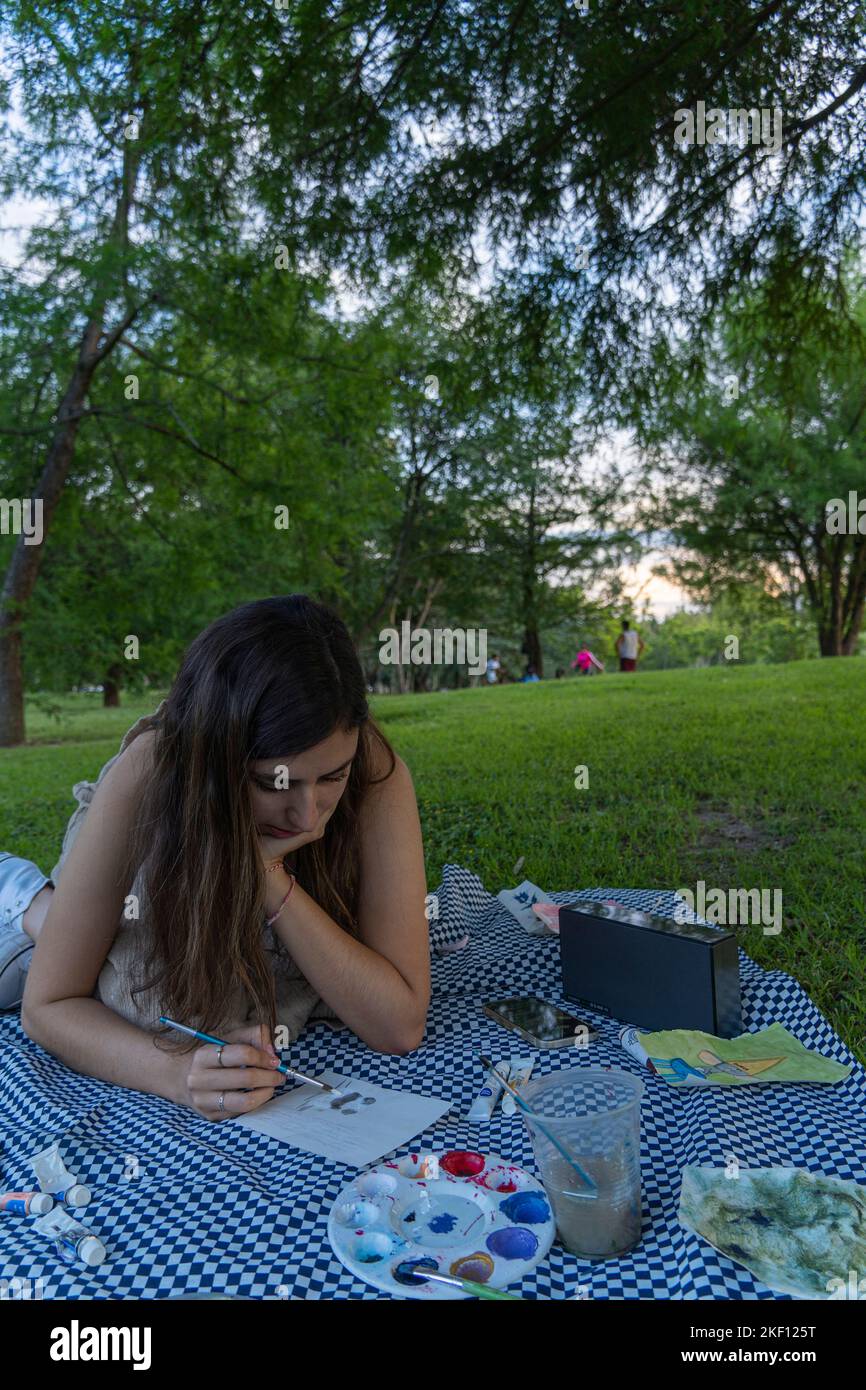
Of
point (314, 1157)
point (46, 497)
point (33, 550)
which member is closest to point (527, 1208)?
point (314, 1157)

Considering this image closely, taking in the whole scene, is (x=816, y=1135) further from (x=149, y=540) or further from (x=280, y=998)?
(x=149, y=540)

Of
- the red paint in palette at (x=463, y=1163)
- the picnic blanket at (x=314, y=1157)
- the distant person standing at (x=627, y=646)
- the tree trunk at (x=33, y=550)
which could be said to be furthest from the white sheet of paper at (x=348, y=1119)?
the distant person standing at (x=627, y=646)

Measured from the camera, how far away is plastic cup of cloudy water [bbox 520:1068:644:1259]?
143 centimetres

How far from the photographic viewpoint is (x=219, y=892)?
81.4 inches

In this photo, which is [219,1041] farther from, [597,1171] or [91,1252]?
[597,1171]

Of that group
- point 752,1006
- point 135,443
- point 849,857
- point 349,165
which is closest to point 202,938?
point 752,1006

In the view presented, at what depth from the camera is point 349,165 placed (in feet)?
17.0

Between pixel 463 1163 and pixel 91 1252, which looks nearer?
pixel 91 1252

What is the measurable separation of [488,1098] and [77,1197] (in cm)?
82

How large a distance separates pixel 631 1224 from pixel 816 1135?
511 millimetres

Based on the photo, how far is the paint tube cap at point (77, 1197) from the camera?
163 centimetres

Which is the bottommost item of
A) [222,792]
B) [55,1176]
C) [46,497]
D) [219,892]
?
[55,1176]

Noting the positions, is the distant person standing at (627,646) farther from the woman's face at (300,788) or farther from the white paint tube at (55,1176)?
the white paint tube at (55,1176)

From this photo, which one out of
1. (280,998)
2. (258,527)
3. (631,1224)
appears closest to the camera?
(631,1224)
